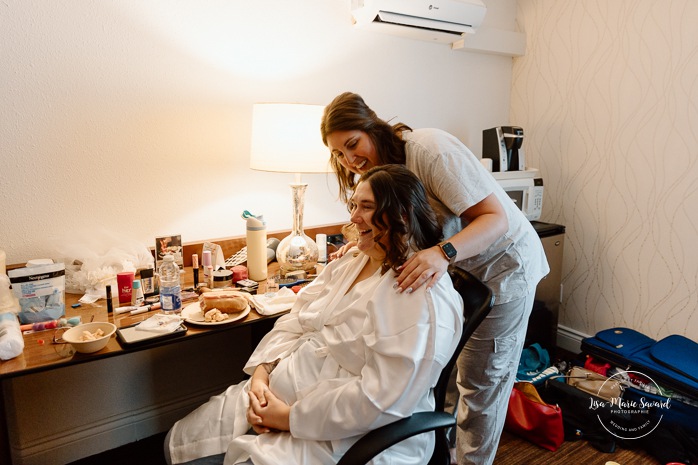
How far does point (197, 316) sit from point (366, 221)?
69 centimetres

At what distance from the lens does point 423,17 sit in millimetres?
2496

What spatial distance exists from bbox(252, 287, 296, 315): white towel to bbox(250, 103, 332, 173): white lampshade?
0.50 m

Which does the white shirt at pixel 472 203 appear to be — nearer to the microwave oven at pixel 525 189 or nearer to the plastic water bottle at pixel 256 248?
the plastic water bottle at pixel 256 248

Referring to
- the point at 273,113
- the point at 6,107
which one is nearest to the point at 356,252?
the point at 273,113

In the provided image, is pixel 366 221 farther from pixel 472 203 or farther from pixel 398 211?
pixel 472 203

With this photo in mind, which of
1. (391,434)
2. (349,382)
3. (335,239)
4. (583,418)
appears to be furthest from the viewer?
(335,239)

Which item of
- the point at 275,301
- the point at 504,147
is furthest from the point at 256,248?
the point at 504,147

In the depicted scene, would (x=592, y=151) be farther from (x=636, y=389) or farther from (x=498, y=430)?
(x=498, y=430)

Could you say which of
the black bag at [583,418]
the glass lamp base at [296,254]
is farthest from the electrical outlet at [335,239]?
the black bag at [583,418]

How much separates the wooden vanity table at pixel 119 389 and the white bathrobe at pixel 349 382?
1.04 ft

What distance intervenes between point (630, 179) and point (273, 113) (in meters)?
1.98

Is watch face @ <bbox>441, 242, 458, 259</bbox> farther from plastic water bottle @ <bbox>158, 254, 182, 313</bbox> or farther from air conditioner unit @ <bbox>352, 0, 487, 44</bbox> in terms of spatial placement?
air conditioner unit @ <bbox>352, 0, 487, 44</bbox>

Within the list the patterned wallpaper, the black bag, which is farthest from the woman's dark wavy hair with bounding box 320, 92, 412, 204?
the patterned wallpaper

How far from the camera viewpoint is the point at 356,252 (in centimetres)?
153
